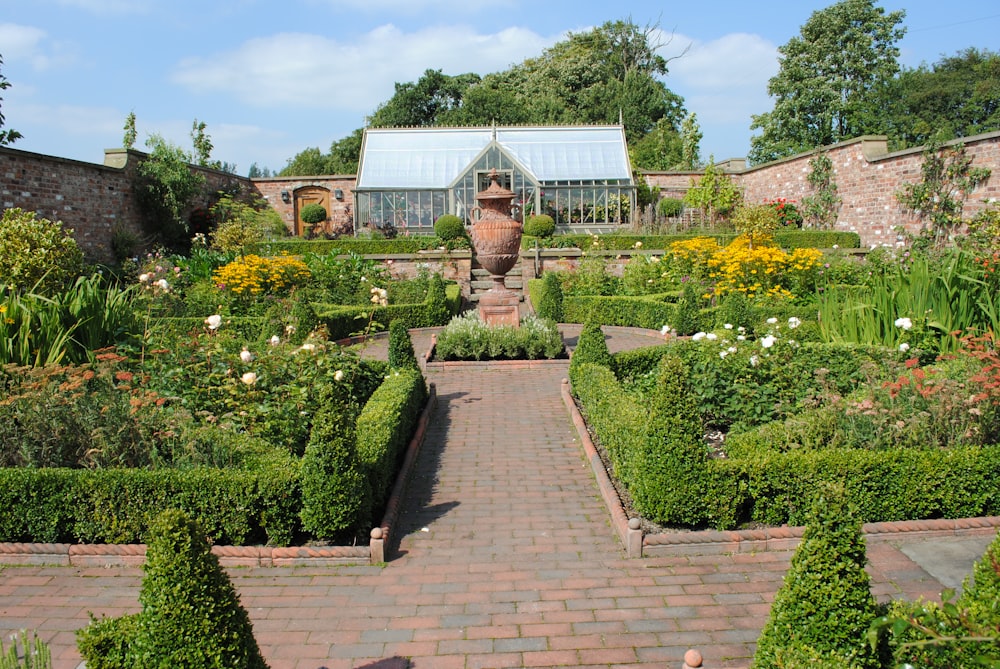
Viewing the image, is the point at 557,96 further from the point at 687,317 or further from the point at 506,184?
the point at 687,317

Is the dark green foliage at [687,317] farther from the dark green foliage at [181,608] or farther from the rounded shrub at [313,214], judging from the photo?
the rounded shrub at [313,214]

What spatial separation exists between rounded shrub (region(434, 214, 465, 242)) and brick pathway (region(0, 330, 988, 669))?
1339 centimetres

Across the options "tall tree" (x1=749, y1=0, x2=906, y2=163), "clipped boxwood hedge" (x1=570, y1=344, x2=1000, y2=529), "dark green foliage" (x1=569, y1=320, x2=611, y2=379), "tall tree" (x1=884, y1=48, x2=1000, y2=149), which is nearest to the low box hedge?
"clipped boxwood hedge" (x1=570, y1=344, x2=1000, y2=529)

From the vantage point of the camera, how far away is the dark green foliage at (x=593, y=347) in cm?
725

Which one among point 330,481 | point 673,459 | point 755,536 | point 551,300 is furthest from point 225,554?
point 551,300

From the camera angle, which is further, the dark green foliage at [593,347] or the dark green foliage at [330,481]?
the dark green foliage at [593,347]

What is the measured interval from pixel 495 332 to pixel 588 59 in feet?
106

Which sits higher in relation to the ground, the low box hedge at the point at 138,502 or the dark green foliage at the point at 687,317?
the dark green foliage at the point at 687,317

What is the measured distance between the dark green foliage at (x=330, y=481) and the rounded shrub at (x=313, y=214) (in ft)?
66.6

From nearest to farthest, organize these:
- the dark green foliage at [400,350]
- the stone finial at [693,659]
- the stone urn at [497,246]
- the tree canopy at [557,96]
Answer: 1. the stone finial at [693,659]
2. the dark green foliage at [400,350]
3. the stone urn at [497,246]
4. the tree canopy at [557,96]

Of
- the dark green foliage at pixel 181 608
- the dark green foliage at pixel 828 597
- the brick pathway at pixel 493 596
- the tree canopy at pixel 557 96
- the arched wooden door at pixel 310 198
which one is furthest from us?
the tree canopy at pixel 557 96

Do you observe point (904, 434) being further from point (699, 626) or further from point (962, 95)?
point (962, 95)

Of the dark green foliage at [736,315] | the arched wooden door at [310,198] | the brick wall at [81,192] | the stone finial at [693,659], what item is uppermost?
the arched wooden door at [310,198]

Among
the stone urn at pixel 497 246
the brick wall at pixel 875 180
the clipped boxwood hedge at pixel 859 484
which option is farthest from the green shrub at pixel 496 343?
the brick wall at pixel 875 180
